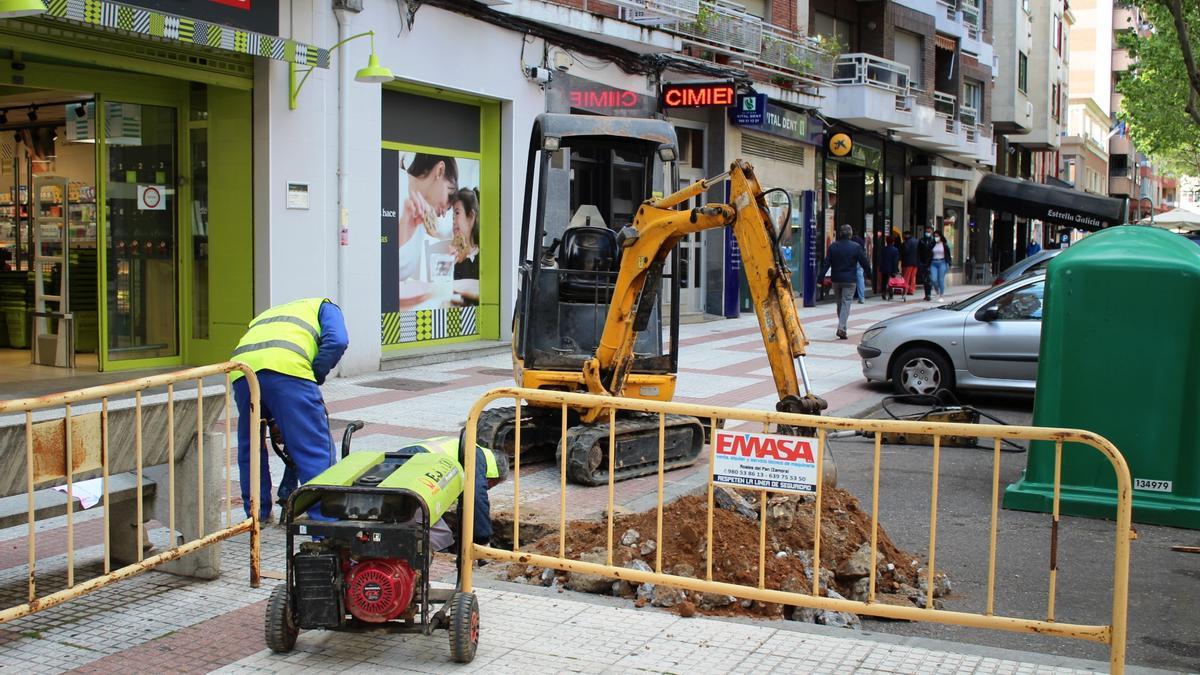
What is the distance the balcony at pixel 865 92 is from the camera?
2775 cm

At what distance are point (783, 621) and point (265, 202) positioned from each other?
9174 millimetres

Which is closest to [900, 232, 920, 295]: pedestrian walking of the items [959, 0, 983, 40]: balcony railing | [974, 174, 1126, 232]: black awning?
[974, 174, 1126, 232]: black awning

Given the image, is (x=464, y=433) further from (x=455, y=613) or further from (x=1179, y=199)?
(x=1179, y=199)

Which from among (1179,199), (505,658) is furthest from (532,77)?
(1179,199)

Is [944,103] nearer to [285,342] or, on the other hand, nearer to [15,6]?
[15,6]

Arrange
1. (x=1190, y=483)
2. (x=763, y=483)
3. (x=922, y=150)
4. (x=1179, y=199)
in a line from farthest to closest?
(x=1179, y=199), (x=922, y=150), (x=1190, y=483), (x=763, y=483)

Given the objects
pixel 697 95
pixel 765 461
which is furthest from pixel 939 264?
pixel 765 461

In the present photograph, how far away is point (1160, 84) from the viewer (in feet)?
120

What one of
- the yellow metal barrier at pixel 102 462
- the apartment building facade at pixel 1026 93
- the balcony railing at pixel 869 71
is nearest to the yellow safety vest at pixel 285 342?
the yellow metal barrier at pixel 102 462

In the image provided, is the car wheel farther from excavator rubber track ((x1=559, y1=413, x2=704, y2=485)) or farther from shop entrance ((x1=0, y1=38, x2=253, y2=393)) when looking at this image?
shop entrance ((x1=0, y1=38, x2=253, y2=393))

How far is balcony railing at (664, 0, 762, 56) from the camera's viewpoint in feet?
66.7

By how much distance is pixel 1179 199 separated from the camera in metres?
127

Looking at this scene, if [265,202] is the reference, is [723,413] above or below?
below

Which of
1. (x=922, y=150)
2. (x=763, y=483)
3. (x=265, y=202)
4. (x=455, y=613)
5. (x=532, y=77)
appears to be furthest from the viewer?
(x=922, y=150)
